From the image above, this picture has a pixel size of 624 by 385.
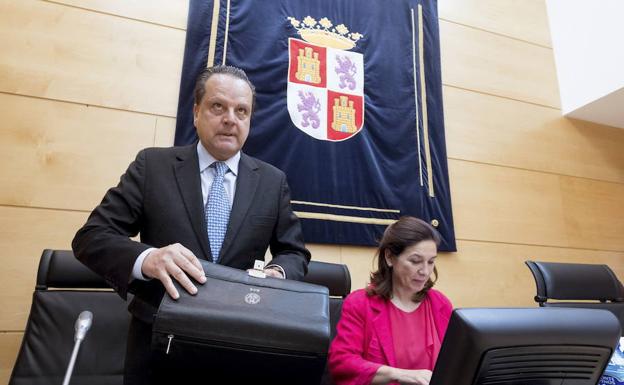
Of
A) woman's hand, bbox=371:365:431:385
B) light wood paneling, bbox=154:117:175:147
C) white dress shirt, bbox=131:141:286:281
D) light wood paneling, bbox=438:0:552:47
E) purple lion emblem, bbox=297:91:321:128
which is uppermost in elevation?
light wood paneling, bbox=438:0:552:47

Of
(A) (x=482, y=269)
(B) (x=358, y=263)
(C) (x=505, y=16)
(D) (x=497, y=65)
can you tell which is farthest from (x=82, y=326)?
(C) (x=505, y=16)

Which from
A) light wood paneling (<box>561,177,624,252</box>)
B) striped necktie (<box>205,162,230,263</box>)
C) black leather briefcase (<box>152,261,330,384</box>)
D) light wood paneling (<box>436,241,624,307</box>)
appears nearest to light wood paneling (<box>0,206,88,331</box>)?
striped necktie (<box>205,162,230,263</box>)

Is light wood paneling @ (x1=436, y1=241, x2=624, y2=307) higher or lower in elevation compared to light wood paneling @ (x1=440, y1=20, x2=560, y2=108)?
lower

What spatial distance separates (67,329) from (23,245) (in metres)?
0.59

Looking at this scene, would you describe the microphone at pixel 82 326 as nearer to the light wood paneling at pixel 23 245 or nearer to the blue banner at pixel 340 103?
the light wood paneling at pixel 23 245

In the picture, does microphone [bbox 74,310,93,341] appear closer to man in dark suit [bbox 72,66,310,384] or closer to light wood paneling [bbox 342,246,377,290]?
man in dark suit [bbox 72,66,310,384]

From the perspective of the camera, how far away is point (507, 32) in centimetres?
317

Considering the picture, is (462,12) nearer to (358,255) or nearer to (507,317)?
(358,255)

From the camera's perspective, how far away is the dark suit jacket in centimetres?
90

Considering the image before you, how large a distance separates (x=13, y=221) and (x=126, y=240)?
130 centimetres

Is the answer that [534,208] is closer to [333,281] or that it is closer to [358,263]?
[358,263]

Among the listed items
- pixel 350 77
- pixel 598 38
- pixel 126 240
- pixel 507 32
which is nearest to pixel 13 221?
pixel 126 240

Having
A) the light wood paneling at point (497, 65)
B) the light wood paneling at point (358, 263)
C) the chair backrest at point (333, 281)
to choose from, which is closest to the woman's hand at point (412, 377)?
the chair backrest at point (333, 281)

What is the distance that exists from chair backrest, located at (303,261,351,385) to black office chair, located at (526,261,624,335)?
35.3 inches
